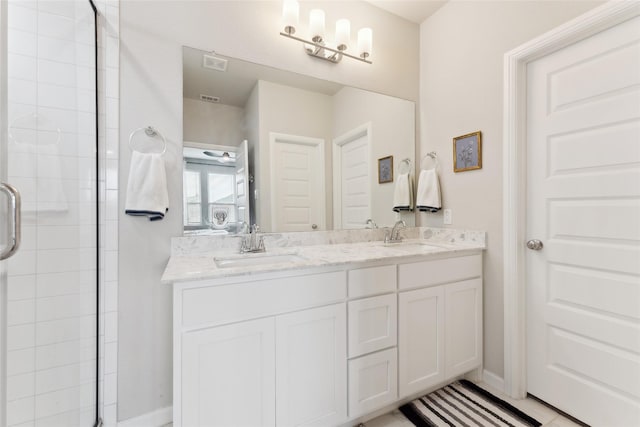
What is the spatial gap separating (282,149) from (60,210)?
1.12 m

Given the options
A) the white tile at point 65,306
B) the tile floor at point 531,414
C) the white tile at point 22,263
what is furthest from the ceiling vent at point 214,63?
the tile floor at point 531,414

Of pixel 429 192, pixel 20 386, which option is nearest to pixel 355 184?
pixel 429 192

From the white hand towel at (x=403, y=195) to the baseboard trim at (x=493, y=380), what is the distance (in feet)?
3.96

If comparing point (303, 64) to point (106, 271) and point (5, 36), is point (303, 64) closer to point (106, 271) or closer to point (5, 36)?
point (5, 36)

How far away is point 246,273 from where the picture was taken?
1109mm

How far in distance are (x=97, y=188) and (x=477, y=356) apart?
2.36 metres

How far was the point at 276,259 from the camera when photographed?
1594 millimetres

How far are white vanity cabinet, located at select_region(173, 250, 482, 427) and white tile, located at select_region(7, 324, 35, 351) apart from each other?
1.75 ft

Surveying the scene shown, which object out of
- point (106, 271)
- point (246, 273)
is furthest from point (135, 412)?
point (246, 273)

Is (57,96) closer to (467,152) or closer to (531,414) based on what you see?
(467,152)

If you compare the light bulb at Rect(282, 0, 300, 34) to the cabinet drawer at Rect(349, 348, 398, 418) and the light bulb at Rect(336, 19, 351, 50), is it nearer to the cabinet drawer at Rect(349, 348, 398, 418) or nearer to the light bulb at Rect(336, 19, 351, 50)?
the light bulb at Rect(336, 19, 351, 50)

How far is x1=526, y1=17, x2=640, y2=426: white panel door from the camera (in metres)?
1.28

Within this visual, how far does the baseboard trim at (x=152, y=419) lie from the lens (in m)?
1.38

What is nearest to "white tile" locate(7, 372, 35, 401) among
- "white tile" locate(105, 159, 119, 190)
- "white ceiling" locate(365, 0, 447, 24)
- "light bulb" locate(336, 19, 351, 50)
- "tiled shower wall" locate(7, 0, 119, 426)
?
"tiled shower wall" locate(7, 0, 119, 426)
